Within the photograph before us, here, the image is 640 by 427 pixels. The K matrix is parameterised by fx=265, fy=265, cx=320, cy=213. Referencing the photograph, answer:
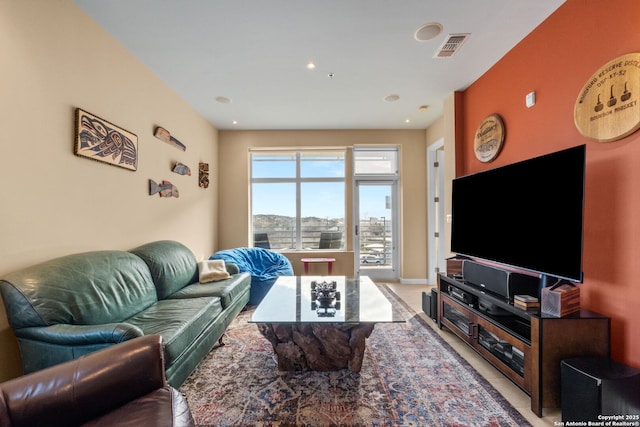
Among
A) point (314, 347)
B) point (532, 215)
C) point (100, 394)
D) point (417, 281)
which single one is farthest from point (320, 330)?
point (417, 281)

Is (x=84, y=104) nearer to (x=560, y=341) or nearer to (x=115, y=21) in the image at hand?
(x=115, y=21)

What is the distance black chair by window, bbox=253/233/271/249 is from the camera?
16.7 feet

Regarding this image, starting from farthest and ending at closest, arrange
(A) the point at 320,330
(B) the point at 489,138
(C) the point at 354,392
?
1. (B) the point at 489,138
2. (A) the point at 320,330
3. (C) the point at 354,392

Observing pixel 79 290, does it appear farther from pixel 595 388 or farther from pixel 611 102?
pixel 611 102

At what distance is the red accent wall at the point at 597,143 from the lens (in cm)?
159

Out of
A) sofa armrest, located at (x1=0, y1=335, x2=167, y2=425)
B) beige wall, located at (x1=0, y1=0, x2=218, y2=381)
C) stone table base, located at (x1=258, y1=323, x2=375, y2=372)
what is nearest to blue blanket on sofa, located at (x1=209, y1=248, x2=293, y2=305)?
beige wall, located at (x1=0, y1=0, x2=218, y2=381)

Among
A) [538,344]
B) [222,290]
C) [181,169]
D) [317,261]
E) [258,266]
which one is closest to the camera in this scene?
[538,344]

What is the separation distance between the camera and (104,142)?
2324 millimetres

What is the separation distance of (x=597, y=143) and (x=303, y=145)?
3944 mm

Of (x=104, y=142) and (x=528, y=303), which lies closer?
(x=528, y=303)

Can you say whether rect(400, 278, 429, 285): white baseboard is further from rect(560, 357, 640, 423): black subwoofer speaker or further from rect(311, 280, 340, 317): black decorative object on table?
rect(560, 357, 640, 423): black subwoofer speaker

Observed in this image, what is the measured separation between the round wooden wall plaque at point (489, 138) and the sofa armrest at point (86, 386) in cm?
332

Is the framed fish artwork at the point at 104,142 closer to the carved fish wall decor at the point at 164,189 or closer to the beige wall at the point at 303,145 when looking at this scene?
the carved fish wall decor at the point at 164,189

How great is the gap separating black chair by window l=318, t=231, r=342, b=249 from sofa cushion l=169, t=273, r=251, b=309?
80.0 inches
